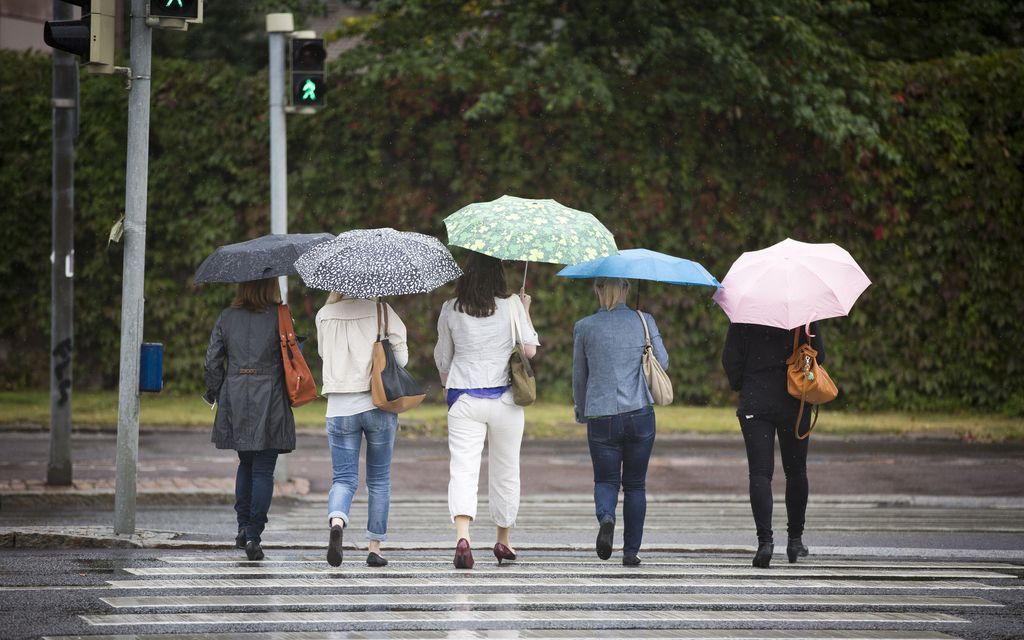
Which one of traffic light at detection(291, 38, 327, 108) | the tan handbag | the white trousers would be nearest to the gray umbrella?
the tan handbag

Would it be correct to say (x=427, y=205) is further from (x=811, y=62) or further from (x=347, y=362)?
(x=347, y=362)

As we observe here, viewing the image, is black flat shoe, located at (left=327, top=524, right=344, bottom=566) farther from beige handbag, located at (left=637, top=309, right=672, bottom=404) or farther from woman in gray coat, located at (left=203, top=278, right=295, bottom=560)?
beige handbag, located at (left=637, top=309, right=672, bottom=404)

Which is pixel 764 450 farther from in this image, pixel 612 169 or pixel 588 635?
pixel 612 169

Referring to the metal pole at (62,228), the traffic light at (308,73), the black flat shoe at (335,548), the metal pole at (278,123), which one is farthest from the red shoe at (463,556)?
the traffic light at (308,73)

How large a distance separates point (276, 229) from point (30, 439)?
5.04 metres

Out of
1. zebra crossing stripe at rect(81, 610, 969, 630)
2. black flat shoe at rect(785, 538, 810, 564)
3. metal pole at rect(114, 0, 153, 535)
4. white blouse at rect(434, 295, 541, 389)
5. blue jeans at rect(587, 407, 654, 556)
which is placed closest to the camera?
zebra crossing stripe at rect(81, 610, 969, 630)

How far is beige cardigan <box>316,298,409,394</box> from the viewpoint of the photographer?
840cm

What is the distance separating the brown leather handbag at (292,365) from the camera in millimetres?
8812

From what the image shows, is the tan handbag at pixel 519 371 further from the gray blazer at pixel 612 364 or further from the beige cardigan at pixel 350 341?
the beige cardigan at pixel 350 341

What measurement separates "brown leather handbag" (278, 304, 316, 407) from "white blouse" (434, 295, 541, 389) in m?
0.94

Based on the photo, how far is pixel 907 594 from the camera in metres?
7.86

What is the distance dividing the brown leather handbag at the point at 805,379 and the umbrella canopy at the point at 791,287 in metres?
0.26

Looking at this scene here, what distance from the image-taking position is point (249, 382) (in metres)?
8.80

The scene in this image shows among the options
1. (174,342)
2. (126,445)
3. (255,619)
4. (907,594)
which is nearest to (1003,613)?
(907,594)
